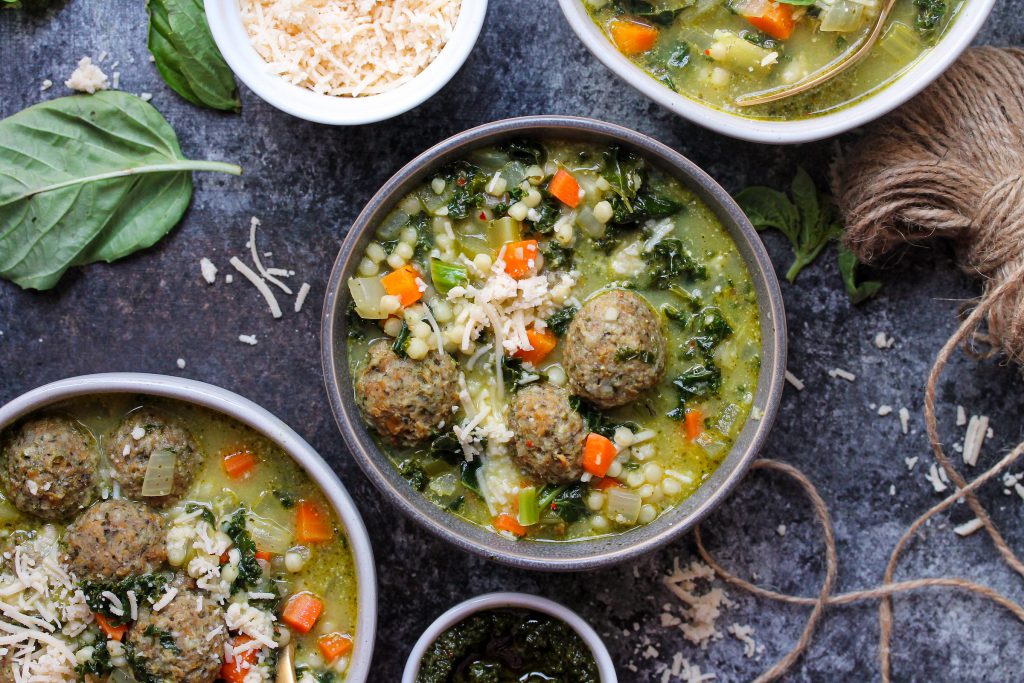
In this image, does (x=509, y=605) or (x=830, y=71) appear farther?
Answer: (x=509, y=605)

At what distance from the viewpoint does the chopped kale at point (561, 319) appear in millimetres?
3010

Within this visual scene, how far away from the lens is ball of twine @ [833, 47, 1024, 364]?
120 inches

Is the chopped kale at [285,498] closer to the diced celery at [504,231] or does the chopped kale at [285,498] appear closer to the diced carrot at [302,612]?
the diced carrot at [302,612]

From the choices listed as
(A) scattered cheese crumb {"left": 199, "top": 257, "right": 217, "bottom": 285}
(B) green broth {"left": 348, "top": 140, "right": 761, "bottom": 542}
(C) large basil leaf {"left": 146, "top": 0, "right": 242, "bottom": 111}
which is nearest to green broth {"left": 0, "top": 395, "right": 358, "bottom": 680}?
(B) green broth {"left": 348, "top": 140, "right": 761, "bottom": 542}

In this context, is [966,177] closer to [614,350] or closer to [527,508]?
[614,350]

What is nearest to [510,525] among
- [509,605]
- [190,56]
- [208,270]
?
[509,605]

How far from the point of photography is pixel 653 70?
10.1 feet

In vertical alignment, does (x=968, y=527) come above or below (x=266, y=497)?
below

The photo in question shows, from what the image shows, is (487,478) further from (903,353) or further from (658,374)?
(903,353)

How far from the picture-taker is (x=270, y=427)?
2.93 m

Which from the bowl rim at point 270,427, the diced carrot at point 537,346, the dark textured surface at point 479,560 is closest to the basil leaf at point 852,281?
the dark textured surface at point 479,560

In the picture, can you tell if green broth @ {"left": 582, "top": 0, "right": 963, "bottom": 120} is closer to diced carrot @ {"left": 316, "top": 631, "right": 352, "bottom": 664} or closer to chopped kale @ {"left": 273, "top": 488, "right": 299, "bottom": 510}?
chopped kale @ {"left": 273, "top": 488, "right": 299, "bottom": 510}

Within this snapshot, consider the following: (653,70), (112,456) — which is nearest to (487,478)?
(112,456)

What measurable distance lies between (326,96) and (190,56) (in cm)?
59
